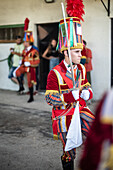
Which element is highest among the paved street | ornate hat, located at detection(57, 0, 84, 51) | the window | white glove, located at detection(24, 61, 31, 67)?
the window

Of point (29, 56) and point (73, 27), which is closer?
point (73, 27)

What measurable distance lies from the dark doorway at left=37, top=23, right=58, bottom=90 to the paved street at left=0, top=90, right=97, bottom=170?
4.58 ft

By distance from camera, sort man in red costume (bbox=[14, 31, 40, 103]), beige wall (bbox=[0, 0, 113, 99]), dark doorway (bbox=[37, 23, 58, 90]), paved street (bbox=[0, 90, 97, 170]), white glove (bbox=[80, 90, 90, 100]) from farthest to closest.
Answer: dark doorway (bbox=[37, 23, 58, 90])
man in red costume (bbox=[14, 31, 40, 103])
beige wall (bbox=[0, 0, 113, 99])
paved street (bbox=[0, 90, 97, 170])
white glove (bbox=[80, 90, 90, 100])

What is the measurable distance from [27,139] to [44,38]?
498cm

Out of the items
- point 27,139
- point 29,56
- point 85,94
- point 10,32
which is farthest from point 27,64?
point 85,94

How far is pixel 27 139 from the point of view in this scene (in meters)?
5.47

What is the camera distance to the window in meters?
10.3

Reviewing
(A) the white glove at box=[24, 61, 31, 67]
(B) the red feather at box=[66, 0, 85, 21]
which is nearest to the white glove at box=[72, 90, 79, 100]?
(B) the red feather at box=[66, 0, 85, 21]

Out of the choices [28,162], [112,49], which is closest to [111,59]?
[112,49]

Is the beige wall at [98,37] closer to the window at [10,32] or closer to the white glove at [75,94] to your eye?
the window at [10,32]

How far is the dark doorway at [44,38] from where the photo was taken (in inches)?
378

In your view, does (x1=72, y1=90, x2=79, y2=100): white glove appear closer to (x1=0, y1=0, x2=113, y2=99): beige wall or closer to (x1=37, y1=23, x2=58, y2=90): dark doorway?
(x1=0, y1=0, x2=113, y2=99): beige wall

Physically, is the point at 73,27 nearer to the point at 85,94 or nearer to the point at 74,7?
the point at 74,7

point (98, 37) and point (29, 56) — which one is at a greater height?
point (98, 37)
